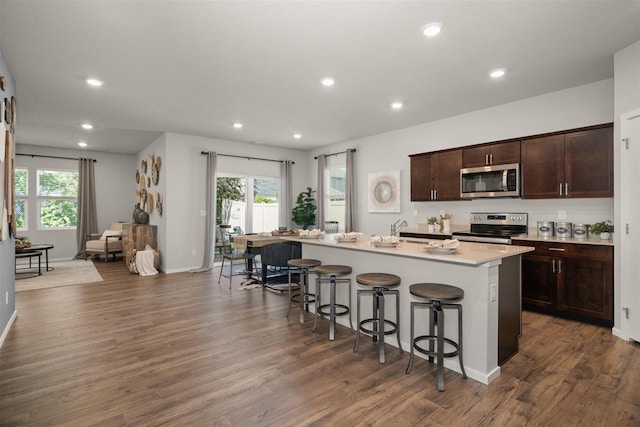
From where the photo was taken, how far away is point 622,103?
10.5ft

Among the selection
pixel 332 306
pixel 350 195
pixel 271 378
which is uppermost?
pixel 350 195

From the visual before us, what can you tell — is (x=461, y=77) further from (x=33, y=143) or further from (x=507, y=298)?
(x=33, y=143)

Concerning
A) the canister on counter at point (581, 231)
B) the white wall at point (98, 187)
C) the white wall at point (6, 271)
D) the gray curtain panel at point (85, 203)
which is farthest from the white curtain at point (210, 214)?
the canister on counter at point (581, 231)

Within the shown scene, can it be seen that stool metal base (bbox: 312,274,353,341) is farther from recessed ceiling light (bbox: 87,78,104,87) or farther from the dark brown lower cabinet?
recessed ceiling light (bbox: 87,78,104,87)

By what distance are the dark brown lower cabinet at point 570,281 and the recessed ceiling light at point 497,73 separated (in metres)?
2.01

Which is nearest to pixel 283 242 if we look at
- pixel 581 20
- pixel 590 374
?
pixel 590 374

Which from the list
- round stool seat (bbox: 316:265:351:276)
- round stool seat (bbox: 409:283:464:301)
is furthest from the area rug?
round stool seat (bbox: 409:283:464:301)

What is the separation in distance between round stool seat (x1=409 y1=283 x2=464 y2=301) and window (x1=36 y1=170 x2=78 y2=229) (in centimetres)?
941

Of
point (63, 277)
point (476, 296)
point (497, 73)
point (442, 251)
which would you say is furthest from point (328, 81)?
point (63, 277)

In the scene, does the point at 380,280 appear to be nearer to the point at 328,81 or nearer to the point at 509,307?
the point at 509,307

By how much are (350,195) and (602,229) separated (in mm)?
4250

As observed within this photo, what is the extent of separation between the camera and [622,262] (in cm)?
319

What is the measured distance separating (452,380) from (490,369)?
11.3 inches

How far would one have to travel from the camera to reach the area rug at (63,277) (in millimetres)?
5465
